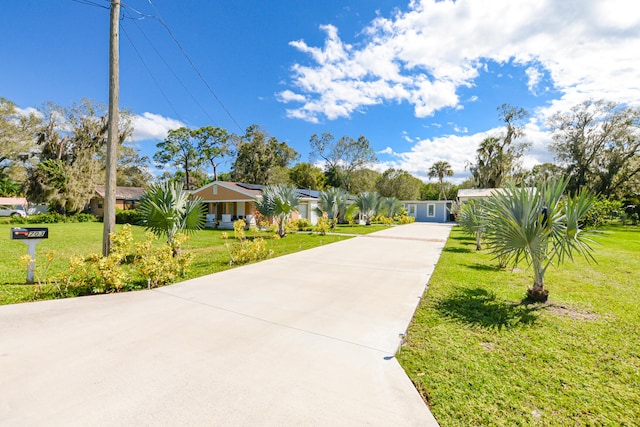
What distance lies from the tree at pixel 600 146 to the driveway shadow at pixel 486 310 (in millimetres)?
33035

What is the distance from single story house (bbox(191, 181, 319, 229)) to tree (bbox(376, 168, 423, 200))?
2214 centimetres

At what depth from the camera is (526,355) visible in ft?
10.4

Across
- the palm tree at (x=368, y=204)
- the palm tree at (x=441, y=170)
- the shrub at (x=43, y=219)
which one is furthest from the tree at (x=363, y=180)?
the shrub at (x=43, y=219)

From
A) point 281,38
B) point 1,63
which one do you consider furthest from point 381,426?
point 1,63

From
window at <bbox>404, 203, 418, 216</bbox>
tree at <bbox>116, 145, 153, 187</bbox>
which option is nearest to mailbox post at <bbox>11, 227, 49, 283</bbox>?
window at <bbox>404, 203, 418, 216</bbox>

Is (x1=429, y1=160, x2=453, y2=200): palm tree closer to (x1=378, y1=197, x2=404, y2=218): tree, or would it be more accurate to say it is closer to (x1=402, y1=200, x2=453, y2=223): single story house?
(x1=402, y1=200, x2=453, y2=223): single story house

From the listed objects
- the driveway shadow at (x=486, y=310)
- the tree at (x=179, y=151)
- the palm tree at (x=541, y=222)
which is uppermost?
the tree at (x=179, y=151)

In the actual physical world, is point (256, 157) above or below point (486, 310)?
above

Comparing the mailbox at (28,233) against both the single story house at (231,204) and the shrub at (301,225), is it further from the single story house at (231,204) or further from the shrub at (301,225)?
the single story house at (231,204)

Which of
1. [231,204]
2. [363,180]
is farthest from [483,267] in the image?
[363,180]

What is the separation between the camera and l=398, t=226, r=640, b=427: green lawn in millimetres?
2301

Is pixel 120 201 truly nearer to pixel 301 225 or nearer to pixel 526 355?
pixel 301 225

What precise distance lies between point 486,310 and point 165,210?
7.76 m

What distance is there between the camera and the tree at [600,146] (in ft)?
88.3
